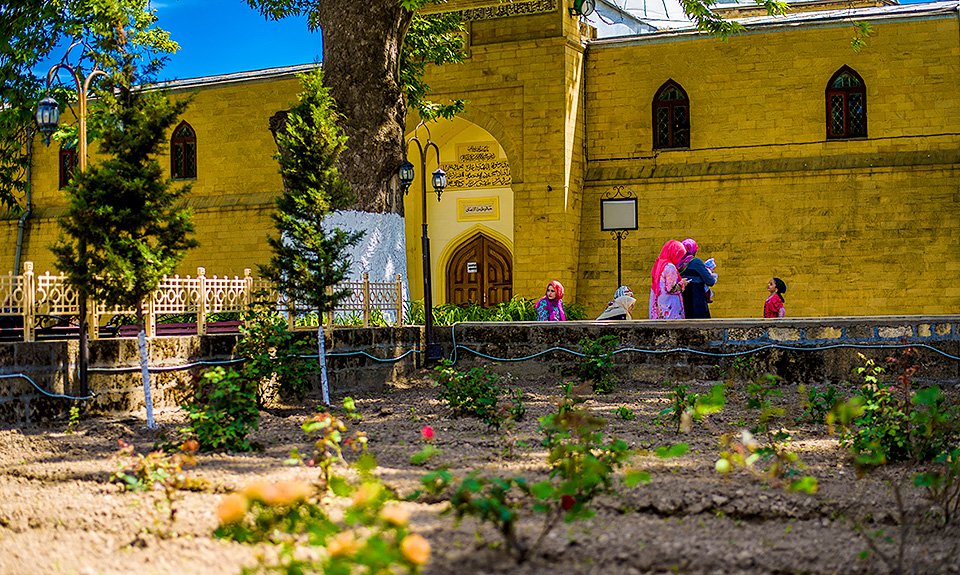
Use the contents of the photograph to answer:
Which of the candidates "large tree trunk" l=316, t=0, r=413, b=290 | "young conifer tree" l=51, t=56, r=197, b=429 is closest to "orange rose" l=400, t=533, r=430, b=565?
"young conifer tree" l=51, t=56, r=197, b=429

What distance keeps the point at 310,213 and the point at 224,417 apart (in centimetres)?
276

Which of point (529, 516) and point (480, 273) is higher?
point (480, 273)

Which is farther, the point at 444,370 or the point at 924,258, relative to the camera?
the point at 924,258

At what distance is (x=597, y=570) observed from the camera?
392 cm

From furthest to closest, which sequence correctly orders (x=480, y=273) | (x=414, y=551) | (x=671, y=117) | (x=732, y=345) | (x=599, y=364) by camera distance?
(x=480, y=273), (x=671, y=117), (x=732, y=345), (x=599, y=364), (x=414, y=551)

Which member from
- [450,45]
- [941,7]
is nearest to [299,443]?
[450,45]

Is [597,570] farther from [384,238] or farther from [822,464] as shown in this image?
[384,238]

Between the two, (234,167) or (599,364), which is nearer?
(599,364)

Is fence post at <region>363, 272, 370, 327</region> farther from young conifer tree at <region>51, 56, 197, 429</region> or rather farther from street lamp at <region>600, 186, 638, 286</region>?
street lamp at <region>600, 186, 638, 286</region>

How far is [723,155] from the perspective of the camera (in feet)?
64.8

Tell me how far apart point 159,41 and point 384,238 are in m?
7.02

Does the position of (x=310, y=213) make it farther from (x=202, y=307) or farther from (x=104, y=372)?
(x=104, y=372)

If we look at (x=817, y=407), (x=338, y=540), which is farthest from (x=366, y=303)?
(x=338, y=540)

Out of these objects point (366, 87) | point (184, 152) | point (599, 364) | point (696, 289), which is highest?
point (184, 152)
